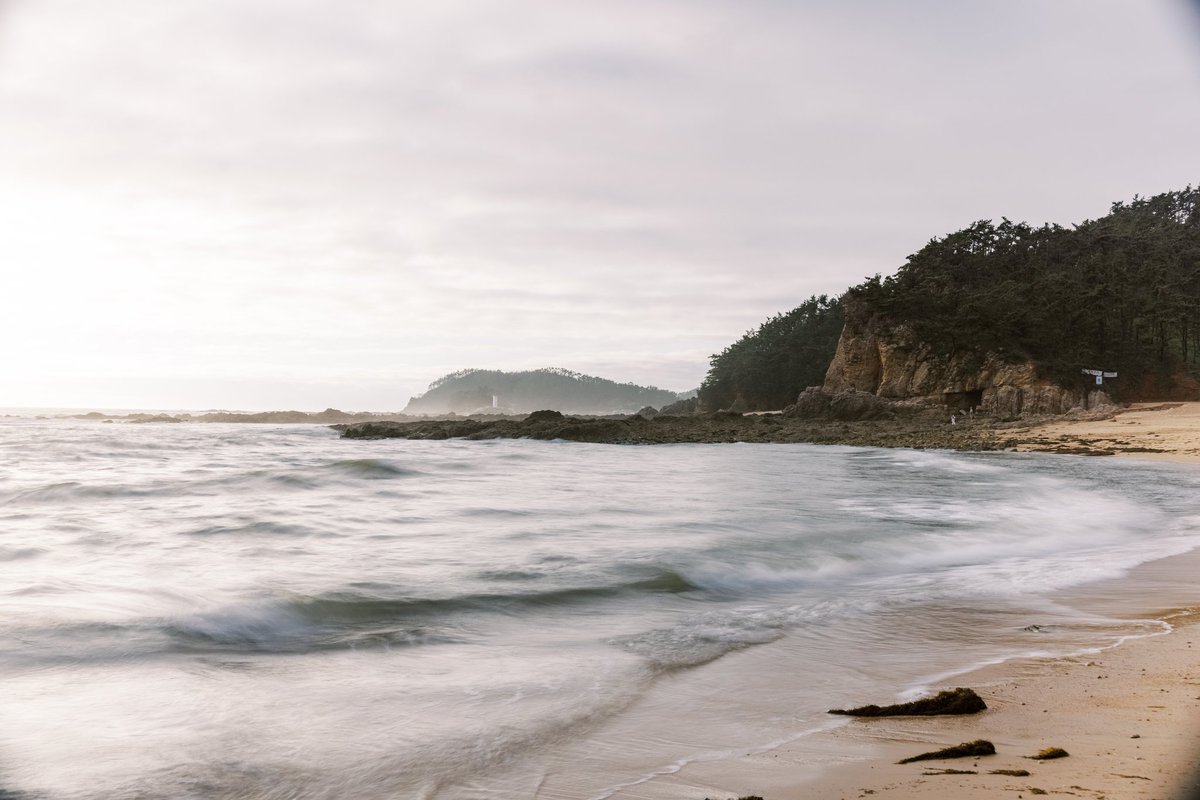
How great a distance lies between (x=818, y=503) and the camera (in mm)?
11883

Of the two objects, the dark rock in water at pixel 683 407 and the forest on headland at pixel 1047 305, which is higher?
the forest on headland at pixel 1047 305

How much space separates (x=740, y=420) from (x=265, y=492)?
28.6 metres

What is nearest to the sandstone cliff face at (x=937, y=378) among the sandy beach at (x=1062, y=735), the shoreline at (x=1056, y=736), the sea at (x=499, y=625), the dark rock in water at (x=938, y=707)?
the sea at (x=499, y=625)

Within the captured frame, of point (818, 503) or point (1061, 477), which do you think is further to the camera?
point (1061, 477)

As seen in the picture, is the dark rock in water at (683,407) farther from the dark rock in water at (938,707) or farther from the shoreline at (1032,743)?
the dark rock in water at (938,707)

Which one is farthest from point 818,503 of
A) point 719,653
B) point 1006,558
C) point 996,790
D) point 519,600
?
point 996,790

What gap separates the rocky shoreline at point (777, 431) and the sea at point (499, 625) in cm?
1217

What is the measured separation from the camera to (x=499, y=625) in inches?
208

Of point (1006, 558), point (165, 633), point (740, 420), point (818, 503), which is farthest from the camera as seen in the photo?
→ point (740, 420)

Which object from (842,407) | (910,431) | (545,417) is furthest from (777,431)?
(545,417)

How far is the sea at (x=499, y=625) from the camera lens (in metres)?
2.95

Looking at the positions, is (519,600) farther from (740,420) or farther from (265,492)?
(740,420)

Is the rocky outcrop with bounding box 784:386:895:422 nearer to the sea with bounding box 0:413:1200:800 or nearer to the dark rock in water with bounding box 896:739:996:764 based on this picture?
the sea with bounding box 0:413:1200:800

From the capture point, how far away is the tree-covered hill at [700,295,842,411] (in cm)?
5359
